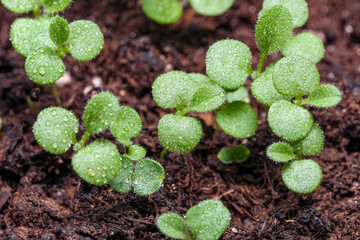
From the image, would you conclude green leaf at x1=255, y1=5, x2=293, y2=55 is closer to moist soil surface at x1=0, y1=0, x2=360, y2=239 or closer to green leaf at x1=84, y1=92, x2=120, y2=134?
moist soil surface at x1=0, y1=0, x2=360, y2=239

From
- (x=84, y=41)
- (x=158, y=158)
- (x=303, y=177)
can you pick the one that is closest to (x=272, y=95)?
(x=303, y=177)

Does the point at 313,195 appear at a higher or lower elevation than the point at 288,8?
lower

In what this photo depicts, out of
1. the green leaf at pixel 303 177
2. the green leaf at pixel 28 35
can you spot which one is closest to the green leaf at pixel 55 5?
the green leaf at pixel 28 35

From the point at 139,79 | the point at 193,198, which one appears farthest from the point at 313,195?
the point at 139,79

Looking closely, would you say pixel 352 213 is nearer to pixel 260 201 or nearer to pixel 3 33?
pixel 260 201

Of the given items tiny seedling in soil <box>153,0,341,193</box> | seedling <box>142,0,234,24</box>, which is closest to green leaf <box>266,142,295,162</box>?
tiny seedling in soil <box>153,0,341,193</box>

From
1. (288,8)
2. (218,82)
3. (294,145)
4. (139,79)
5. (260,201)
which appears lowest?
(260,201)

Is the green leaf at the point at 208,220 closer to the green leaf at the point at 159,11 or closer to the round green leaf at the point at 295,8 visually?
the round green leaf at the point at 295,8
